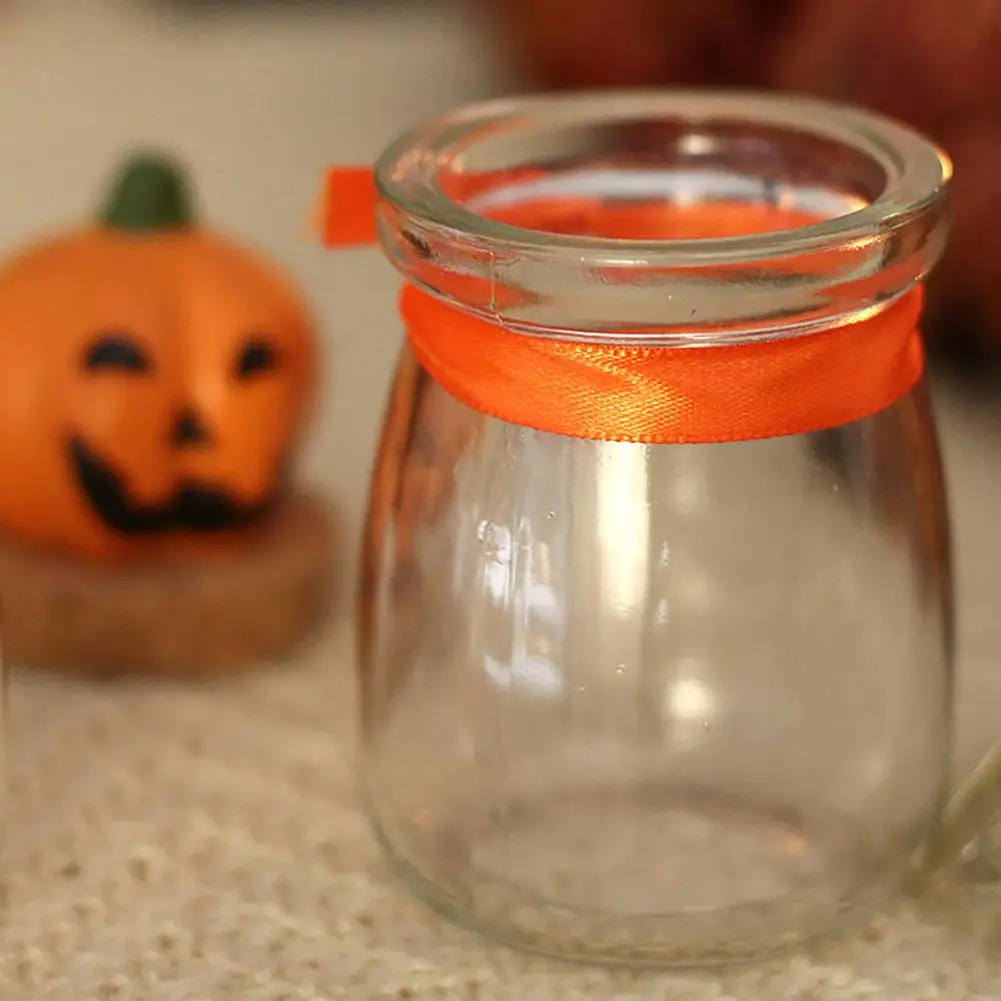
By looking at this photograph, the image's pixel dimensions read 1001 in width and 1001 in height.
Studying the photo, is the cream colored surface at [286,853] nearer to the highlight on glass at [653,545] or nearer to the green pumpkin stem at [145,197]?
the highlight on glass at [653,545]

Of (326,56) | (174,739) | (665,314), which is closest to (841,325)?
(665,314)

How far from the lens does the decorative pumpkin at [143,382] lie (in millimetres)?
543

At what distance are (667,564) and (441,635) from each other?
0.22ft

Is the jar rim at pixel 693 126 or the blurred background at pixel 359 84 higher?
the jar rim at pixel 693 126

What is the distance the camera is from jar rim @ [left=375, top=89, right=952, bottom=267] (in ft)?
1.18

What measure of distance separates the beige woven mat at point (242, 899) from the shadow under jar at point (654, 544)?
0.05ft

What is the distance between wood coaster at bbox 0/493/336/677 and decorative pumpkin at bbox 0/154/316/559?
15 millimetres

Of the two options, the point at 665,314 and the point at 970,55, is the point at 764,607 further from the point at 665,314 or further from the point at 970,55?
the point at 970,55

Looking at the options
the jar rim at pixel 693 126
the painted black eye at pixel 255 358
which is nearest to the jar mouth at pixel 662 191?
the jar rim at pixel 693 126

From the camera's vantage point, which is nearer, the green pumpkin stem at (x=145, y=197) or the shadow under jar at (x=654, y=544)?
the shadow under jar at (x=654, y=544)

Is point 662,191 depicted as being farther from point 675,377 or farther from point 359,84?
point 359,84

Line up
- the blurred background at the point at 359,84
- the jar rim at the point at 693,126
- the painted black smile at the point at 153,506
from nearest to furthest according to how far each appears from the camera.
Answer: the jar rim at the point at 693,126 < the painted black smile at the point at 153,506 < the blurred background at the point at 359,84

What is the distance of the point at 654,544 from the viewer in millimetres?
429

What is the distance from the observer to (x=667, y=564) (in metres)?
0.44
